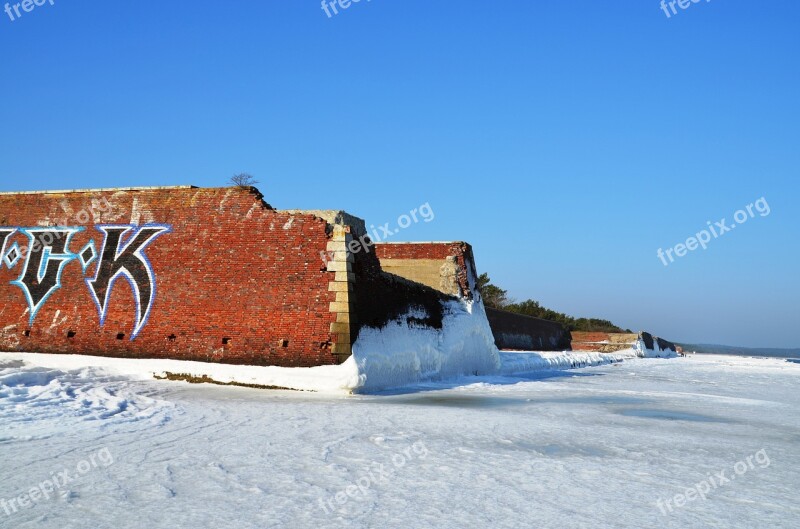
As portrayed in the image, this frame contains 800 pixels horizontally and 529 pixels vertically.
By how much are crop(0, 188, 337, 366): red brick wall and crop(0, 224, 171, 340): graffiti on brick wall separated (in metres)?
0.13

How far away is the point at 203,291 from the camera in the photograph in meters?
13.1

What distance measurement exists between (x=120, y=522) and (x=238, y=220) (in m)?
10.2

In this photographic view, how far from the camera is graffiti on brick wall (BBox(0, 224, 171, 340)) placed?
13.6m

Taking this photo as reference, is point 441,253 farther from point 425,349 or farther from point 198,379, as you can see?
point 198,379

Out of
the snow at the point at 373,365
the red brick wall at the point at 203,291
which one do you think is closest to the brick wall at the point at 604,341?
the snow at the point at 373,365

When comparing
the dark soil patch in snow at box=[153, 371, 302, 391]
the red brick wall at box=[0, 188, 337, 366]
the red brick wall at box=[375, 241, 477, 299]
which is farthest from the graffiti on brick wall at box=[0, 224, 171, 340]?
the red brick wall at box=[375, 241, 477, 299]

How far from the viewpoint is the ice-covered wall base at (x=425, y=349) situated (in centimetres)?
1235

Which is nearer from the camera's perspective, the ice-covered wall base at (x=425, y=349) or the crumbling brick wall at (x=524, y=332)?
the ice-covered wall base at (x=425, y=349)

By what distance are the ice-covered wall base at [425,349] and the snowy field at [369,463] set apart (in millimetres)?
2557

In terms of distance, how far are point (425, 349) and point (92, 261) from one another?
25.6 feet

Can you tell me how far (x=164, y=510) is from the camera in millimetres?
3838

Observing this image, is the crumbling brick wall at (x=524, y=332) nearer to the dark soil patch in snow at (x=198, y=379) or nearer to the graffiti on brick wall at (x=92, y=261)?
the graffiti on brick wall at (x=92, y=261)

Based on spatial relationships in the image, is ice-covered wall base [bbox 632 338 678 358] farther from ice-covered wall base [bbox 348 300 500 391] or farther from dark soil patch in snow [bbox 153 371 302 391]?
dark soil patch in snow [bbox 153 371 302 391]

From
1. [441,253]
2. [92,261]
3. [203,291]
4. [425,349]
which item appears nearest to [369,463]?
[203,291]
